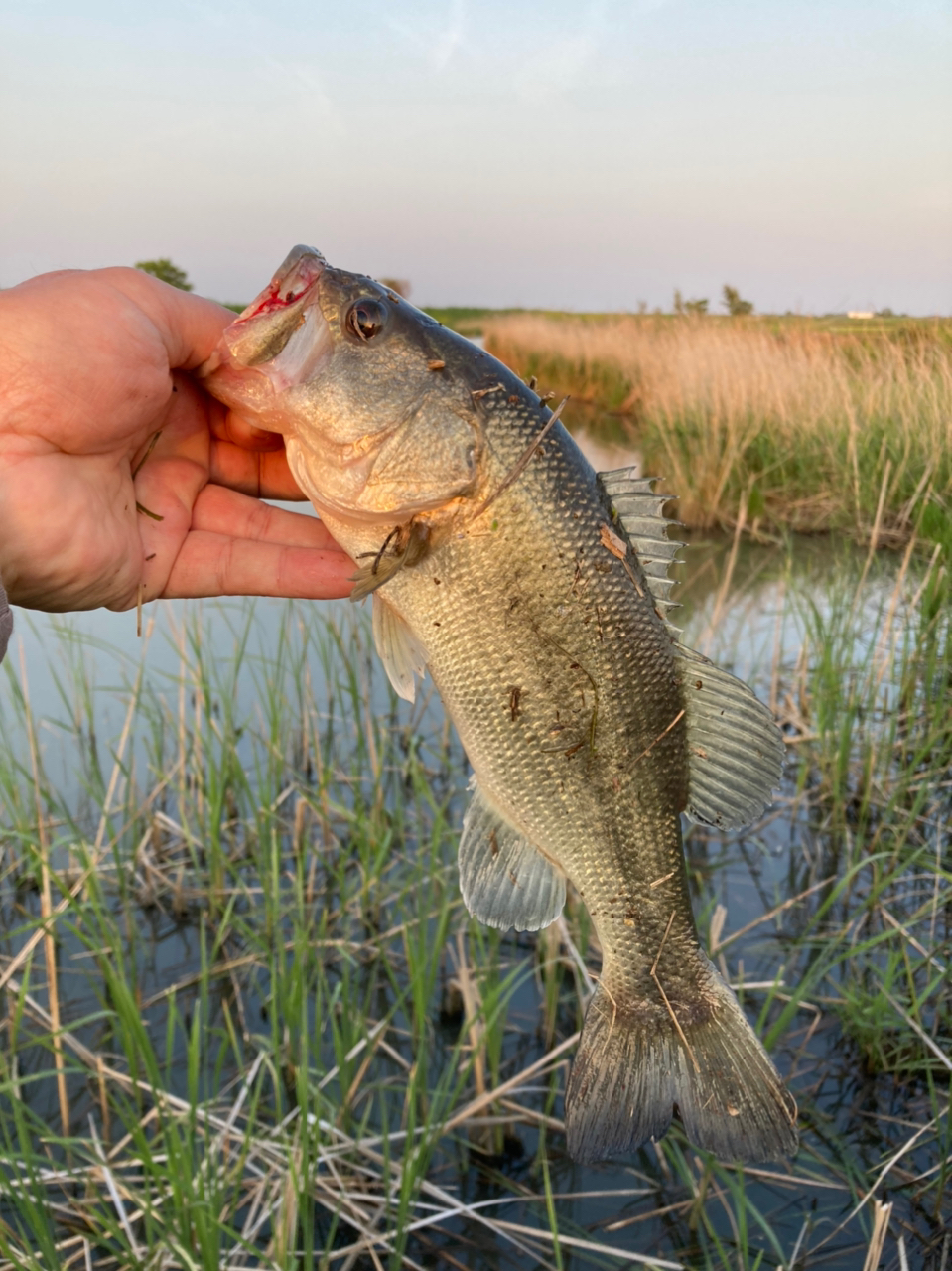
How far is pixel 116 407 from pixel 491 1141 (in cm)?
287

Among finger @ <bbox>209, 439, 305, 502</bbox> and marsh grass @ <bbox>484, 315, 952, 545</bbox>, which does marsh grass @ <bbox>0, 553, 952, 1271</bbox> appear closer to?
finger @ <bbox>209, 439, 305, 502</bbox>

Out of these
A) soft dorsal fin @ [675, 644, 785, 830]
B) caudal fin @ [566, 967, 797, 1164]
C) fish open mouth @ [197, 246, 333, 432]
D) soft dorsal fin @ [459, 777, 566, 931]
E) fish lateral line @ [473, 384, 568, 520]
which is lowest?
caudal fin @ [566, 967, 797, 1164]

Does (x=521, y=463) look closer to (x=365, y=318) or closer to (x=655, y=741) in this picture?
(x=365, y=318)

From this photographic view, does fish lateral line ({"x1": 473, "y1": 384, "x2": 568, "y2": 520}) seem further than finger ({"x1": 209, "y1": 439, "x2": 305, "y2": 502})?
No

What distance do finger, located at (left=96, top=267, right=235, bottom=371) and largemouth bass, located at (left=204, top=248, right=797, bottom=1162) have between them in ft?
1.29

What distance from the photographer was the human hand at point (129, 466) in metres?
2.30

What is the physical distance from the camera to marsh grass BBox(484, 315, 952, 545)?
10367 mm

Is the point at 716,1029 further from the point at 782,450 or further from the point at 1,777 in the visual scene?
the point at 782,450

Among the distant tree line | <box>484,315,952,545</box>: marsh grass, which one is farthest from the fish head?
the distant tree line

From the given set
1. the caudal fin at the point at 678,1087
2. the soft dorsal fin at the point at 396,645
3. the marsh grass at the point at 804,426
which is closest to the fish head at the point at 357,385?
the soft dorsal fin at the point at 396,645

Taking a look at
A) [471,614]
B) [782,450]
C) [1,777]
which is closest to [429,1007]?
[1,777]

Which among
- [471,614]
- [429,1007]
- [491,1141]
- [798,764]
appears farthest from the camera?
[798,764]

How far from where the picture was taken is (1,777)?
4305 mm

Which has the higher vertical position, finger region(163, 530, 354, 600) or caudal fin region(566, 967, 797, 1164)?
finger region(163, 530, 354, 600)
